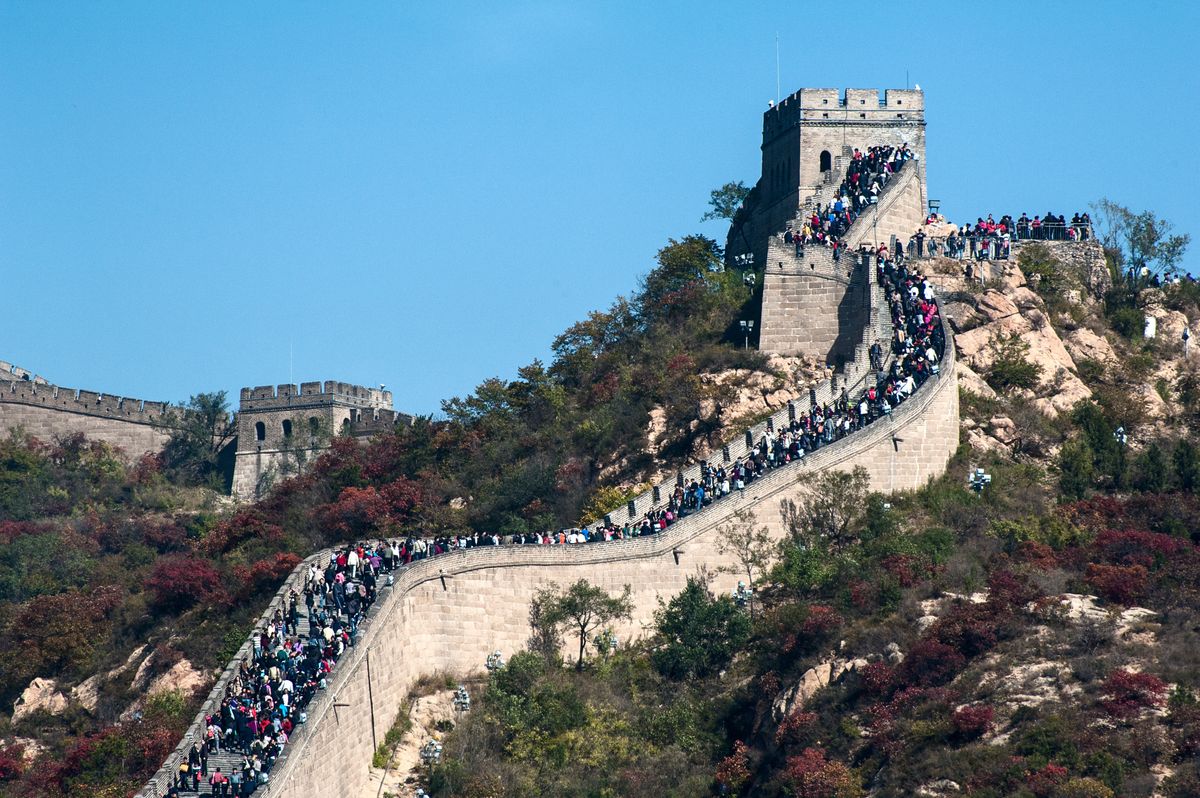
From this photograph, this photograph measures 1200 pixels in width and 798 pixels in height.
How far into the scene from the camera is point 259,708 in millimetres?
59219

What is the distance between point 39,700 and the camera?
7188cm

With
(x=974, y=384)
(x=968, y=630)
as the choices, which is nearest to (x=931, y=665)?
(x=968, y=630)

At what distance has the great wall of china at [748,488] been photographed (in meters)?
59.8

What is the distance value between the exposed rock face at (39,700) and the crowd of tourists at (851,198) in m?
26.9

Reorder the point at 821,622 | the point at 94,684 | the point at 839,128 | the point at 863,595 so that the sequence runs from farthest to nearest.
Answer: the point at 839,128 < the point at 94,684 < the point at 863,595 < the point at 821,622

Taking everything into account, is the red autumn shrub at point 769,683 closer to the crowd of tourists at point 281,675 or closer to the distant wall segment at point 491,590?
the distant wall segment at point 491,590

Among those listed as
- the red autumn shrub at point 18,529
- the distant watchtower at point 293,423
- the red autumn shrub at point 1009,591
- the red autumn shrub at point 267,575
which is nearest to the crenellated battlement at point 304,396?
the distant watchtower at point 293,423

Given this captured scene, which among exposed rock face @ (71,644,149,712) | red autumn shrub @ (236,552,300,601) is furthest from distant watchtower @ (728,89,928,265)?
exposed rock face @ (71,644,149,712)

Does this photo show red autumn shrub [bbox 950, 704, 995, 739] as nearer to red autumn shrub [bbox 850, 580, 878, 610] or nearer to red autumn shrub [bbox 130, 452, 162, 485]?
red autumn shrub [bbox 850, 580, 878, 610]

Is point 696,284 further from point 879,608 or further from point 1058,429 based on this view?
point 879,608

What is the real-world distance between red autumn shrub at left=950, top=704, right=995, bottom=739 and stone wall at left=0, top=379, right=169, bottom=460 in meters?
55.7

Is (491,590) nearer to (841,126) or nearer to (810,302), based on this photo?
(810,302)

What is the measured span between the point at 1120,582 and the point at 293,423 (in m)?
49.3

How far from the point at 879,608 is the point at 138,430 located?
49884mm
